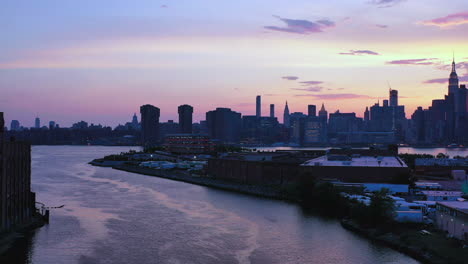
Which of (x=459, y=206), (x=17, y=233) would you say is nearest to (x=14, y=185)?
(x=17, y=233)

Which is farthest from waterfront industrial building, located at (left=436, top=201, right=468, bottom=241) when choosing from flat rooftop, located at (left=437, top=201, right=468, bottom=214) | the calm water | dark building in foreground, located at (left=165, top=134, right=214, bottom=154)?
dark building in foreground, located at (left=165, top=134, right=214, bottom=154)

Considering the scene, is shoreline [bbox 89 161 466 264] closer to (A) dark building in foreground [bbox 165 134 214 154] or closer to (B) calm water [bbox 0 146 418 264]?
(B) calm water [bbox 0 146 418 264]

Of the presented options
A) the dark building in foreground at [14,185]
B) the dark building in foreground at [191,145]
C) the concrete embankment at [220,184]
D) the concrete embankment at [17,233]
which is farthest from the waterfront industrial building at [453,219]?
the dark building in foreground at [191,145]

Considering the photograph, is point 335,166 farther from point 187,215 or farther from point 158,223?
point 158,223

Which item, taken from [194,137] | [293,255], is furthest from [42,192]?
[194,137]

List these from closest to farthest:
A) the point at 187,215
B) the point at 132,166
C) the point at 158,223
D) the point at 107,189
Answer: the point at 158,223
the point at 187,215
the point at 107,189
the point at 132,166

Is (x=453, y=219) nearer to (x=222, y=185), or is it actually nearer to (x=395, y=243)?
(x=395, y=243)
